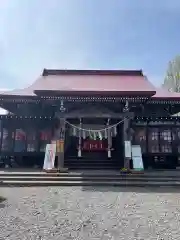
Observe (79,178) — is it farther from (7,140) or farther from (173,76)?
(173,76)

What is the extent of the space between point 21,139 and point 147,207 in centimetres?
866

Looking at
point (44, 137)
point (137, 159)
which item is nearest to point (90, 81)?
point (44, 137)

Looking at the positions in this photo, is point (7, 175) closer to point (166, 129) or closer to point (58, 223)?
point (58, 223)

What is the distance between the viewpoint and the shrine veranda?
34.7 feet

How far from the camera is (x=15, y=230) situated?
419 cm

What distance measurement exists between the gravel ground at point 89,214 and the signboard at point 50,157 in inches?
96.5

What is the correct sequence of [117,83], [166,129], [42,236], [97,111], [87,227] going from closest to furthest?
1. [42,236]
2. [87,227]
3. [97,111]
4. [166,129]
5. [117,83]

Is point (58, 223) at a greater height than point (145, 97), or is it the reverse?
point (145, 97)

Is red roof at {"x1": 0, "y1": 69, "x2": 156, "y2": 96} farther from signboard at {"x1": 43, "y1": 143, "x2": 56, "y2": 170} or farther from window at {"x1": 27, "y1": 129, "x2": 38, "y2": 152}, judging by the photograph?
signboard at {"x1": 43, "y1": 143, "x2": 56, "y2": 170}

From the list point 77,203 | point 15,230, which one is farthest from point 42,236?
point 77,203

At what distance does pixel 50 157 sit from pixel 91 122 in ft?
11.5

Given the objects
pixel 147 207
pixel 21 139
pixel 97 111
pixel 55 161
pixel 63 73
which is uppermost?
pixel 63 73

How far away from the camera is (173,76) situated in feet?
102

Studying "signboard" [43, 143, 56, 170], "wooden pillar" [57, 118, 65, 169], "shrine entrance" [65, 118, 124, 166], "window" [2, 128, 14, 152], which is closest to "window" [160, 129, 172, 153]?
"shrine entrance" [65, 118, 124, 166]
